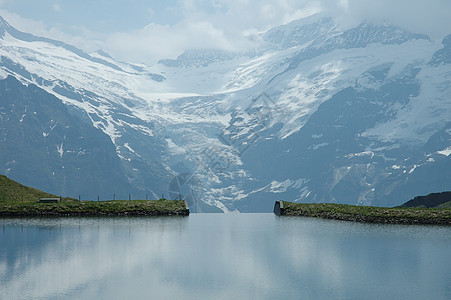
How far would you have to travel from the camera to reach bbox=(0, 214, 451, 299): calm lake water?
49.4 meters

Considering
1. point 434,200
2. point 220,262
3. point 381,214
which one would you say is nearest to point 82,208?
point 381,214

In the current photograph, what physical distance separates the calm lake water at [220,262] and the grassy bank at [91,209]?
2057cm

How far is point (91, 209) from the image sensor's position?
118 m

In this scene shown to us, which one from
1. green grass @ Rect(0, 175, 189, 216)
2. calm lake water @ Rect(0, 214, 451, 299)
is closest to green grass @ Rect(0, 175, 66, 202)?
green grass @ Rect(0, 175, 189, 216)

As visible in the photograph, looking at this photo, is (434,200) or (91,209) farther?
(434,200)

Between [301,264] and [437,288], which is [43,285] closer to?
[301,264]

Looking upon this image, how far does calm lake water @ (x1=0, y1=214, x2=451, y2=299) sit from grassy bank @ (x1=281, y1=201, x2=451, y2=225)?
14.9m

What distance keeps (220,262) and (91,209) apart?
61635 mm

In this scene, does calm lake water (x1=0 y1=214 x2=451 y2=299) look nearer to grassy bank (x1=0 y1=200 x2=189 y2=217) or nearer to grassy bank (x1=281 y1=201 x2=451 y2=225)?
grassy bank (x1=281 y1=201 x2=451 y2=225)

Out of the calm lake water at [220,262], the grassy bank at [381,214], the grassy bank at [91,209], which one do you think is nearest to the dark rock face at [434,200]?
the grassy bank at [381,214]

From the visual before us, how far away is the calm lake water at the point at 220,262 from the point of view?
49.4m

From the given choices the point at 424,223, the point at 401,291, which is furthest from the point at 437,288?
the point at 424,223

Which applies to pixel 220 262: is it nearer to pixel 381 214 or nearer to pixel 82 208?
pixel 381 214

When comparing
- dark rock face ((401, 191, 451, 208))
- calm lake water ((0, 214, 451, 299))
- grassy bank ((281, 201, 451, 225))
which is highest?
dark rock face ((401, 191, 451, 208))
